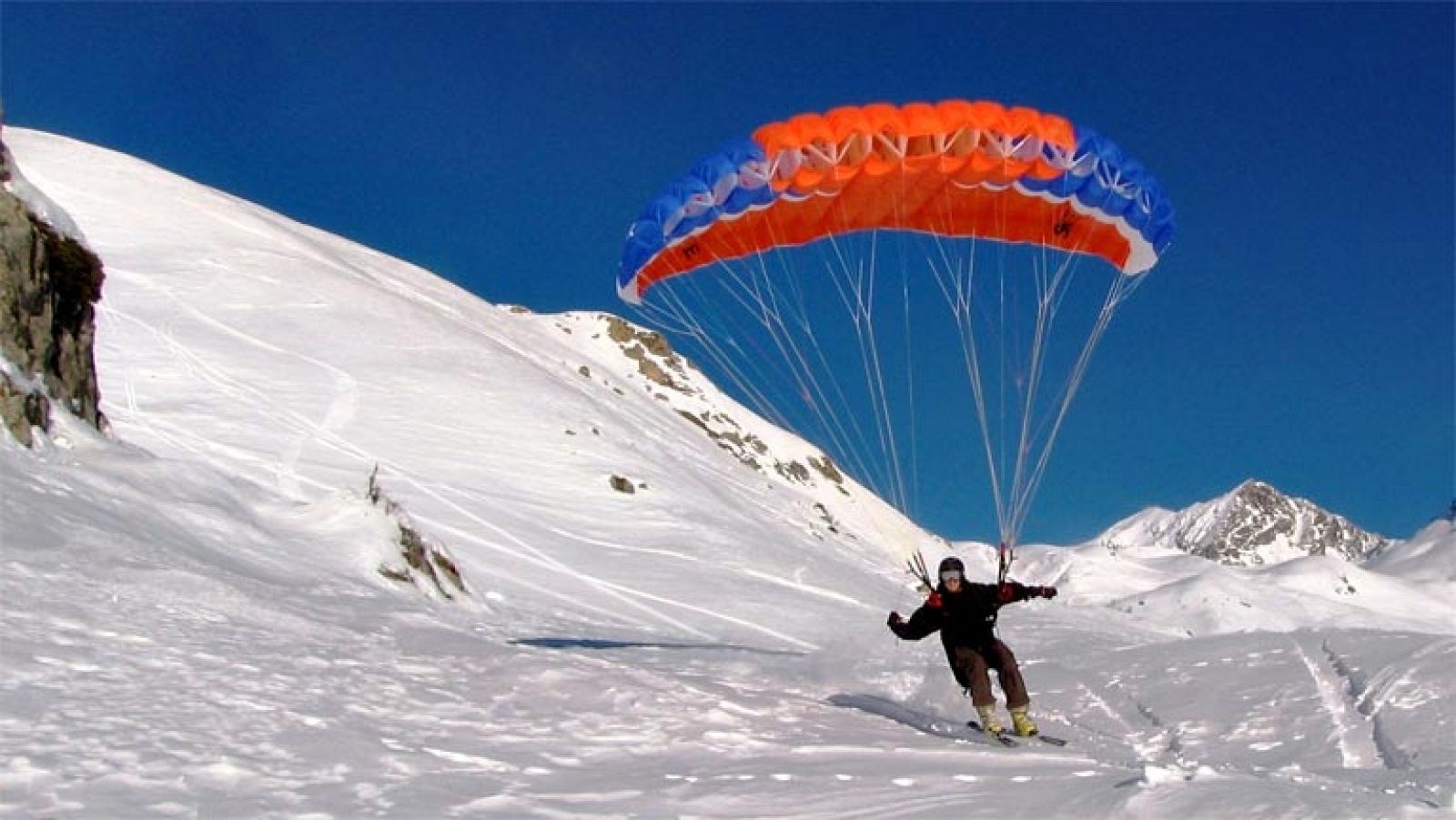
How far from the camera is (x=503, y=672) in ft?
27.2

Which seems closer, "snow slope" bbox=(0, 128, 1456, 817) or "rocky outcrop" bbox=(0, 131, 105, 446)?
"snow slope" bbox=(0, 128, 1456, 817)

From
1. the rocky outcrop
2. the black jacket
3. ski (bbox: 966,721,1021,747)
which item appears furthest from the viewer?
the rocky outcrop

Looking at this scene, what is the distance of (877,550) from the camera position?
52875 millimetres

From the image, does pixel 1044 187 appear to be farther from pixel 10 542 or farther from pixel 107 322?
pixel 107 322

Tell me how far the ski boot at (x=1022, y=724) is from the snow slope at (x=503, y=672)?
1.82 feet

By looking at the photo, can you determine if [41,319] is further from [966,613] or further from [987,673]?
[987,673]

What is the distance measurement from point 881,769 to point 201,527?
840 centimetres

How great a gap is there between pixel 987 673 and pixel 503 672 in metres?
3.28

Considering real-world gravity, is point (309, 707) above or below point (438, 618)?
below

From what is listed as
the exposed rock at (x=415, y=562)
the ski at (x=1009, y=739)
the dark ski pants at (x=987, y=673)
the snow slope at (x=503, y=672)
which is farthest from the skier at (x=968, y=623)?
the exposed rock at (x=415, y=562)


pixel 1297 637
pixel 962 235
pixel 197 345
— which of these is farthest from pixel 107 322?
pixel 1297 637

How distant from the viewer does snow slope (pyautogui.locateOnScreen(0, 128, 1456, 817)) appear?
5371 mm

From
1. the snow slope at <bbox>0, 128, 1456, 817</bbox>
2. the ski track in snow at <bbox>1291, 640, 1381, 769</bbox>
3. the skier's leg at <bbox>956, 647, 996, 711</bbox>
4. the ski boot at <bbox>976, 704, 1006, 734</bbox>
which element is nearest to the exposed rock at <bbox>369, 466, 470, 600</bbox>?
the snow slope at <bbox>0, 128, 1456, 817</bbox>

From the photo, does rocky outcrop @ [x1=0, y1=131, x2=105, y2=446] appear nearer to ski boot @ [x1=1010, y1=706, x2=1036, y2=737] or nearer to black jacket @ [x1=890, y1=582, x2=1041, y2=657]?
black jacket @ [x1=890, y1=582, x2=1041, y2=657]
